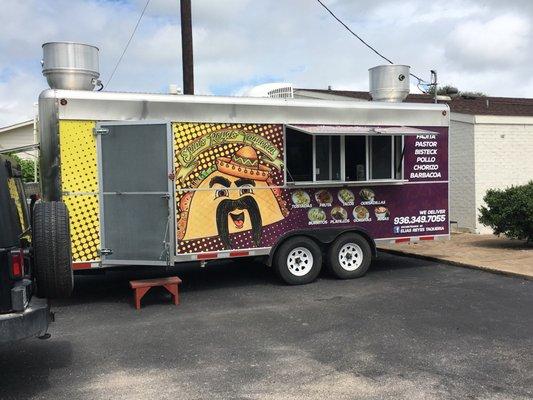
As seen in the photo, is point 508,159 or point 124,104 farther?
point 508,159

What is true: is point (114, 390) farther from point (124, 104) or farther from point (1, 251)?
point (124, 104)

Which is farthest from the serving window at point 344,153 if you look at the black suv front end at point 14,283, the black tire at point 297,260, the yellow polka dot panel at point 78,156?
the black suv front end at point 14,283

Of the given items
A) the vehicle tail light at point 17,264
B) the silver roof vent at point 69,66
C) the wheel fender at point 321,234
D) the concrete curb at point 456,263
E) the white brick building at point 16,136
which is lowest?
the concrete curb at point 456,263

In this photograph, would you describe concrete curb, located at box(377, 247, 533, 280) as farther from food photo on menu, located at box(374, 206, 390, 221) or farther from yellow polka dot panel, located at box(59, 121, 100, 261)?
yellow polka dot panel, located at box(59, 121, 100, 261)

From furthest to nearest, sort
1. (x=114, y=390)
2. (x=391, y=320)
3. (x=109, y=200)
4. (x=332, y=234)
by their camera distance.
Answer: (x=332, y=234) < (x=109, y=200) < (x=391, y=320) < (x=114, y=390)

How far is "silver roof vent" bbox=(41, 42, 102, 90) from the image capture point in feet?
24.7

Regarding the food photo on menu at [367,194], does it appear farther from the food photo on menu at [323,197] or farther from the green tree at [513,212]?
the green tree at [513,212]

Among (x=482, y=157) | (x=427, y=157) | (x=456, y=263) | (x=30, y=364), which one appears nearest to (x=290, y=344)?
(x=30, y=364)

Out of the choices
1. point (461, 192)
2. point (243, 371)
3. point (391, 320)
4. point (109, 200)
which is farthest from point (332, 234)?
point (461, 192)

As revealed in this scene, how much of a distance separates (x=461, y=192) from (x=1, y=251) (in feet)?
38.9

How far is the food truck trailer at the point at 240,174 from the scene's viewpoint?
734cm

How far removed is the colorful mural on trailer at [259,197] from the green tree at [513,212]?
107 inches

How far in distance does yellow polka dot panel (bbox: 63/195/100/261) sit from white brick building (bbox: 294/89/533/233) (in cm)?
938

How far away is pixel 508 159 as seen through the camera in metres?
13.7
